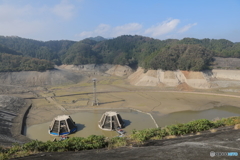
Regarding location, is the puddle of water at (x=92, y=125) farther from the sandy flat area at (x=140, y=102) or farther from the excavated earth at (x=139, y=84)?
the sandy flat area at (x=140, y=102)

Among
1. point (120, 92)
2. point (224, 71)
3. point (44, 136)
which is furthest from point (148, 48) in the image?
point (44, 136)

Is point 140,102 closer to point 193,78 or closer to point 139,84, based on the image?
point 139,84

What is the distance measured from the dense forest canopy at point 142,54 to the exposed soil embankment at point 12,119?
37.0 metres

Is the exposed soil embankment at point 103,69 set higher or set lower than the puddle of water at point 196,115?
higher

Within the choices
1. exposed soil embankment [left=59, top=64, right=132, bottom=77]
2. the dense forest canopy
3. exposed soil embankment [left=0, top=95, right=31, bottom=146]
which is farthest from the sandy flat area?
exposed soil embankment [left=59, top=64, right=132, bottom=77]

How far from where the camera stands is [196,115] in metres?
33.2

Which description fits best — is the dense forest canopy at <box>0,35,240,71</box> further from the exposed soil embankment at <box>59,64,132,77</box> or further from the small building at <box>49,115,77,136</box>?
the small building at <box>49,115,77,136</box>

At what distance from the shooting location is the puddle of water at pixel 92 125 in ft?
84.0

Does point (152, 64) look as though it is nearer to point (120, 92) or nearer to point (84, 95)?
point (120, 92)

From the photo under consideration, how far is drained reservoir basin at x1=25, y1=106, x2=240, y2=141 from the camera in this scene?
26016mm

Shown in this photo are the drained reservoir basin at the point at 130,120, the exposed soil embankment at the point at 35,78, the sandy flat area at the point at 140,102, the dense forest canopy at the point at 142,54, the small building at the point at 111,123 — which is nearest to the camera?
the drained reservoir basin at the point at 130,120

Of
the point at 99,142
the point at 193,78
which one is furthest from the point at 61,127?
the point at 193,78

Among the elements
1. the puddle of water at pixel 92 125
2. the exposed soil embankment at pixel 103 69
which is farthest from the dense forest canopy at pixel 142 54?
the puddle of water at pixel 92 125

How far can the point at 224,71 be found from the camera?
2285 inches
